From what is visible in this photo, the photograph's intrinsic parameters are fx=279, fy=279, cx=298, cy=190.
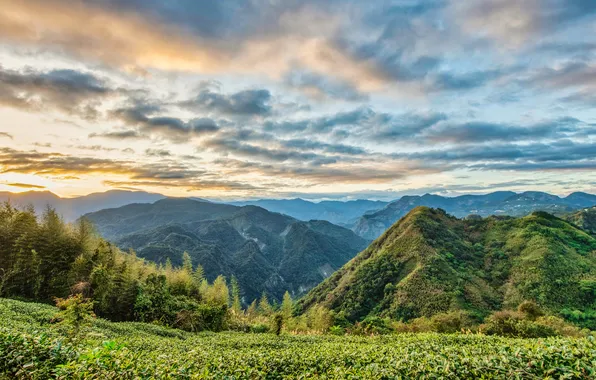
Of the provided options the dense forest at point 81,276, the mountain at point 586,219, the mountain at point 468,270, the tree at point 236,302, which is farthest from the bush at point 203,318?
the mountain at point 586,219

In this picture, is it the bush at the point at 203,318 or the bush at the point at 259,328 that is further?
the bush at the point at 259,328

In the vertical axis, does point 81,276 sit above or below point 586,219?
above

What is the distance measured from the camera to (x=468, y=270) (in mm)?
69750

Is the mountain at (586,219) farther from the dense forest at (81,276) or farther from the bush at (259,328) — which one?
the dense forest at (81,276)

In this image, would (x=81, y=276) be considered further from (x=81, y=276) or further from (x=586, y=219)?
(x=586, y=219)

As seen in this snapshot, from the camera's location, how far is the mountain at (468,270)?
55.8 meters

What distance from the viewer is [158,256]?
131 meters

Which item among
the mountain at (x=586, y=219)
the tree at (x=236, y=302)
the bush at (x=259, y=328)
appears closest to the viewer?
the bush at (x=259, y=328)

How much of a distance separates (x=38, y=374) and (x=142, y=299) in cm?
2959

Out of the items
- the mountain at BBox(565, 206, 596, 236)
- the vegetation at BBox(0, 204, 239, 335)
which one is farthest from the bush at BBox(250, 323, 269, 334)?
the mountain at BBox(565, 206, 596, 236)

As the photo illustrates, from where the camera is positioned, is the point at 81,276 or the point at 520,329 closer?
the point at 520,329

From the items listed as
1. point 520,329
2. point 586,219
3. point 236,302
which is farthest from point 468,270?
point 586,219

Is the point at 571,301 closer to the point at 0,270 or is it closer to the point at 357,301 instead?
the point at 357,301

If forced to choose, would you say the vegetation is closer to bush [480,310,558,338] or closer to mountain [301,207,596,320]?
bush [480,310,558,338]
